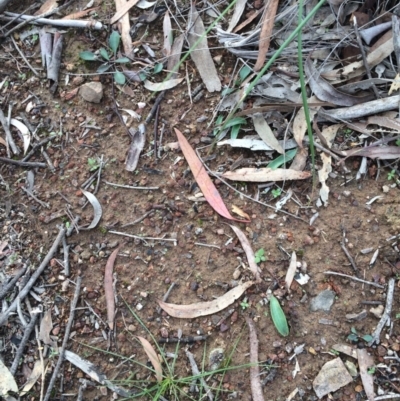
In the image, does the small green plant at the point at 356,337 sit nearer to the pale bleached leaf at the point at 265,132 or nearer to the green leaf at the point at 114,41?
the pale bleached leaf at the point at 265,132

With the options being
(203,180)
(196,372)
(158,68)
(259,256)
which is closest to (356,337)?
(259,256)

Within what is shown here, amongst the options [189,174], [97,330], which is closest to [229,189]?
[189,174]

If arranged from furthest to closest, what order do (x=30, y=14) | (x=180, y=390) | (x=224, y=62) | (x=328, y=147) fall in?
(x=30, y=14) < (x=224, y=62) < (x=328, y=147) < (x=180, y=390)

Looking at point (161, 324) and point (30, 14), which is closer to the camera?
point (161, 324)

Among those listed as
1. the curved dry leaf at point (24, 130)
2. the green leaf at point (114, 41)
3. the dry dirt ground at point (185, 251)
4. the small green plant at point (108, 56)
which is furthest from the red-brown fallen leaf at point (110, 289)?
the green leaf at point (114, 41)

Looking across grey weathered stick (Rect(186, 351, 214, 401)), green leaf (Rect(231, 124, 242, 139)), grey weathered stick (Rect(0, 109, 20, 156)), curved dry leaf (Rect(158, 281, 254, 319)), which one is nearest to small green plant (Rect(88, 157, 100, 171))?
grey weathered stick (Rect(0, 109, 20, 156))

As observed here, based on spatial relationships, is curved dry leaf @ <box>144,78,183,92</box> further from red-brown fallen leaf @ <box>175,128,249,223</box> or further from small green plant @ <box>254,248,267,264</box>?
small green plant @ <box>254,248,267,264</box>

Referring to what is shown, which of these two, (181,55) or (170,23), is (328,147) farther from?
(170,23)
